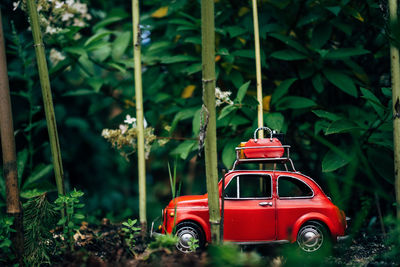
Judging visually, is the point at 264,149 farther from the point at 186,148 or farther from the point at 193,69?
the point at 193,69

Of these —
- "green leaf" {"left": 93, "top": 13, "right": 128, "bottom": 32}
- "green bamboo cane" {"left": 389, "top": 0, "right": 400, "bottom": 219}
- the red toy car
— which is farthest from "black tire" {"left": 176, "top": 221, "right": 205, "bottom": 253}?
"green leaf" {"left": 93, "top": 13, "right": 128, "bottom": 32}

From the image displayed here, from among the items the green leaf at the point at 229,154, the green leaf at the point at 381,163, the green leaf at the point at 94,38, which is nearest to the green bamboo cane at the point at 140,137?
the green leaf at the point at 229,154

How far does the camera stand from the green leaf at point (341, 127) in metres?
1.84

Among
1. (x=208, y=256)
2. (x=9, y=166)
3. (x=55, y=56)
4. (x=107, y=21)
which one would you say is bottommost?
(x=208, y=256)

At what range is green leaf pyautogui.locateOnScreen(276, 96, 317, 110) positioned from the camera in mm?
2167

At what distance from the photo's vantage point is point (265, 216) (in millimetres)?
1601

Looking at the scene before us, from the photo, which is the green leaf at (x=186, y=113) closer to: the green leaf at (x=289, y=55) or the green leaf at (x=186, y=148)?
the green leaf at (x=186, y=148)

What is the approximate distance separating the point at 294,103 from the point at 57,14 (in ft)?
4.36

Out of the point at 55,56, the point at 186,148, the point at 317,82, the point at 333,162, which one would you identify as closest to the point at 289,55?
the point at 317,82

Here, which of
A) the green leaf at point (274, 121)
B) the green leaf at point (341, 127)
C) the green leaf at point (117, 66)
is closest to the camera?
the green leaf at point (341, 127)

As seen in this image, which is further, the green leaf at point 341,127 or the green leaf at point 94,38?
the green leaf at point 94,38

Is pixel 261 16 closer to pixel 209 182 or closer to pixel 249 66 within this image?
pixel 249 66

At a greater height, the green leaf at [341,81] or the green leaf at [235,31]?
the green leaf at [235,31]

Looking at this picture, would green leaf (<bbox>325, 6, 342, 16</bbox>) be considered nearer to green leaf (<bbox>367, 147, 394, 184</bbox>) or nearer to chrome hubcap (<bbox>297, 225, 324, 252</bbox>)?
green leaf (<bbox>367, 147, 394, 184</bbox>)
